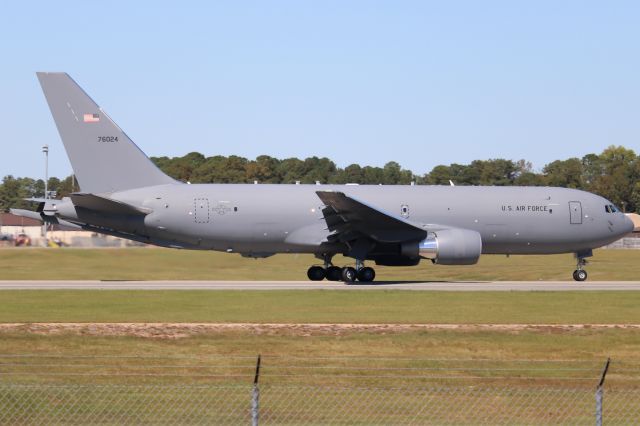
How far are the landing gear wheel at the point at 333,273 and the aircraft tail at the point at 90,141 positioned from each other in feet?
26.2

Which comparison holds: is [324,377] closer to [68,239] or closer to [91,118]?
[91,118]

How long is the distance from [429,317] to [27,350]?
1038cm

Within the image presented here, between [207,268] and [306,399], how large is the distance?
2792cm

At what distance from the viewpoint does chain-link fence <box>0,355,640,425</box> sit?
47.5ft

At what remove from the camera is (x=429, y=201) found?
39.7 meters

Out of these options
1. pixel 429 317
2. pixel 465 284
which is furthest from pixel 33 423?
pixel 465 284

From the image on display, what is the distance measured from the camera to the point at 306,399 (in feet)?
52.5

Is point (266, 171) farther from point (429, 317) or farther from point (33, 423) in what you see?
point (33, 423)

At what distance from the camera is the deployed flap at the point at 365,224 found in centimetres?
3644

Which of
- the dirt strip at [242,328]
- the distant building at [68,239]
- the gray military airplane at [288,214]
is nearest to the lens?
the dirt strip at [242,328]

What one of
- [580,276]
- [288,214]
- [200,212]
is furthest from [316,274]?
[580,276]

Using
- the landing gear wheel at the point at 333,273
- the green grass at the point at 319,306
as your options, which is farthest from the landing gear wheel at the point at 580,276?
the landing gear wheel at the point at 333,273

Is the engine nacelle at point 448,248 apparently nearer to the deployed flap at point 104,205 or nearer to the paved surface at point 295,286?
the paved surface at point 295,286

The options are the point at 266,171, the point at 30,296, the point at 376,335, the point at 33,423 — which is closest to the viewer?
the point at 33,423
